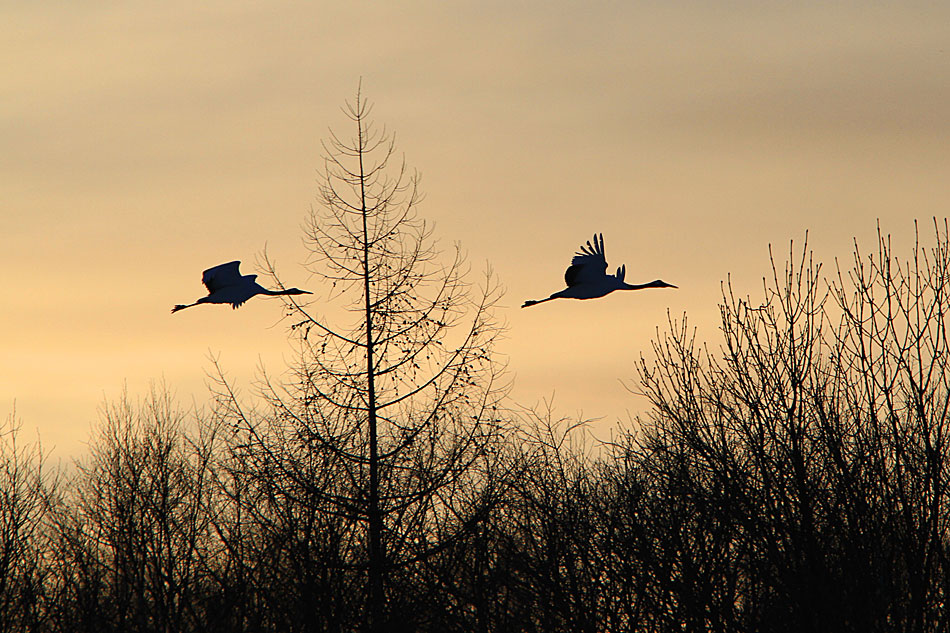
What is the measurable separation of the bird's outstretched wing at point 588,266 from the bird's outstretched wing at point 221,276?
10.9 ft

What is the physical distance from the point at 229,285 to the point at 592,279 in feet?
11.7

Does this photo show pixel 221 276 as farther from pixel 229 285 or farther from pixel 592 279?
pixel 592 279

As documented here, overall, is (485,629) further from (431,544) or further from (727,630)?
(727,630)

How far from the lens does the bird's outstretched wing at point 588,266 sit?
36.0 feet

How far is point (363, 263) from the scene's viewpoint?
579 inches

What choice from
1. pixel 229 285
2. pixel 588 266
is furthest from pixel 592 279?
pixel 229 285

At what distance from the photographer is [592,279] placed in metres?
11.1

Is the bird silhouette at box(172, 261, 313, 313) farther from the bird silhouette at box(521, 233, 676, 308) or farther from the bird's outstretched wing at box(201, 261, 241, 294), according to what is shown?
the bird silhouette at box(521, 233, 676, 308)

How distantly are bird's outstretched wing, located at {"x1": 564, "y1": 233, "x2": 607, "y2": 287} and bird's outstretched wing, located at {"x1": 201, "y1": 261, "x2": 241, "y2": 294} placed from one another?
3327mm

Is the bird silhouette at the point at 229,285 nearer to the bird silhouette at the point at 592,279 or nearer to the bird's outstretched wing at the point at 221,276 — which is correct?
the bird's outstretched wing at the point at 221,276

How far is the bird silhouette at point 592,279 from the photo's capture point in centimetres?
1067

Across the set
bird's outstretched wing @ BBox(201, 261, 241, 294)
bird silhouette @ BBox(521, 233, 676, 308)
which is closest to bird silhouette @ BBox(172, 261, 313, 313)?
bird's outstretched wing @ BBox(201, 261, 241, 294)

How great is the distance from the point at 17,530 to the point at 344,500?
10030mm

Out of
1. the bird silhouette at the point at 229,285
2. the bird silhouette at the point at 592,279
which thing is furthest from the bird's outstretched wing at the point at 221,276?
the bird silhouette at the point at 592,279
